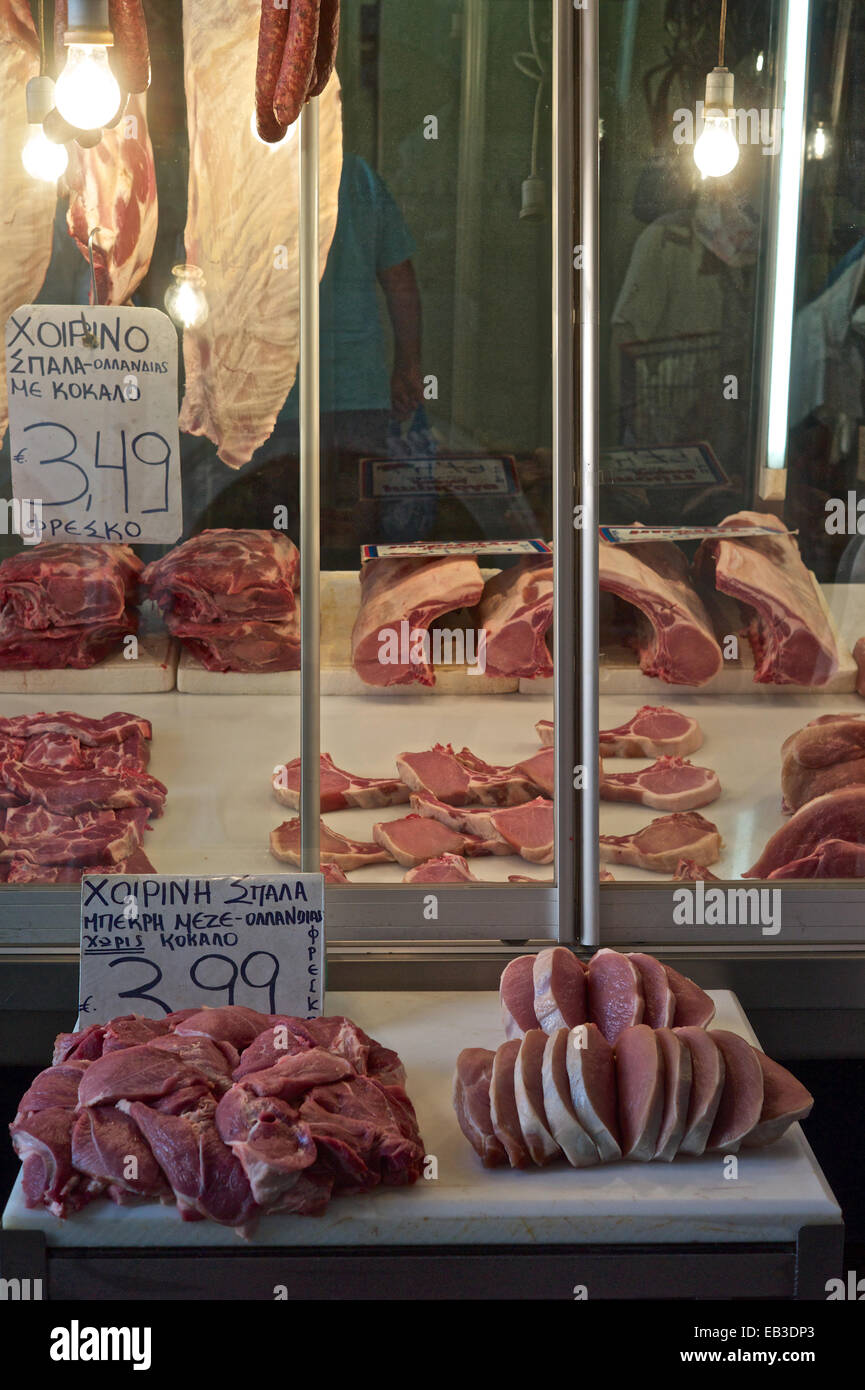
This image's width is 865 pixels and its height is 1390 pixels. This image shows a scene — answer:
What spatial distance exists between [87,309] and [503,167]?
0.87 m

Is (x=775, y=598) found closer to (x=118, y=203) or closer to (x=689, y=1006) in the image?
(x=689, y=1006)

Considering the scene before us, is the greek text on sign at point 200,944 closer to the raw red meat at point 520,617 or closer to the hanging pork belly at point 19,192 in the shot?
the raw red meat at point 520,617

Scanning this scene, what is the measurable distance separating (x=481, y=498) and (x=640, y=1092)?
1241 mm

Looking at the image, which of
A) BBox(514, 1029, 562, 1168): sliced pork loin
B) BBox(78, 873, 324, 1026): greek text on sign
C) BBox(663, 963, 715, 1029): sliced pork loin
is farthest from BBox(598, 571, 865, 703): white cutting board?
BBox(514, 1029, 562, 1168): sliced pork loin

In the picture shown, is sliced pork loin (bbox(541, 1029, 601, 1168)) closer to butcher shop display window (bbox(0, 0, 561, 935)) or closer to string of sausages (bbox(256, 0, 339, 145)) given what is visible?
butcher shop display window (bbox(0, 0, 561, 935))

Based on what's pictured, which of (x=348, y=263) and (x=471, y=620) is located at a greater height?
(x=348, y=263)

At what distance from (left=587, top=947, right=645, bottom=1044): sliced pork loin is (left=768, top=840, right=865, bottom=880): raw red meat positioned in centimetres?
62

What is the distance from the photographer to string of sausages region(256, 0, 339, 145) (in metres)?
2.13

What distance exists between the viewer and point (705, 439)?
2.65 m

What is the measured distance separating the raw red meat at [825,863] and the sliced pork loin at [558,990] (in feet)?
2.17

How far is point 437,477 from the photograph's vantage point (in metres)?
2.64
